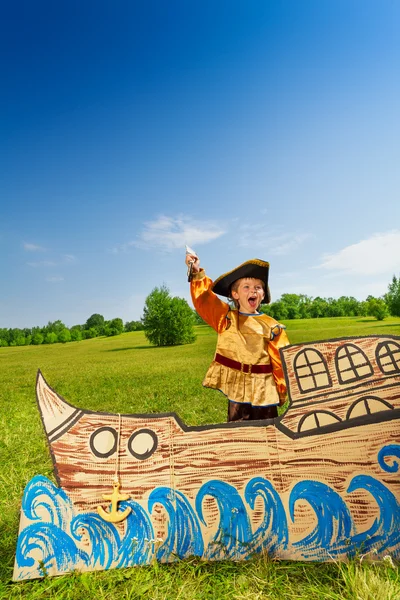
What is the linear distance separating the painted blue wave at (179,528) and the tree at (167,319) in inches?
829

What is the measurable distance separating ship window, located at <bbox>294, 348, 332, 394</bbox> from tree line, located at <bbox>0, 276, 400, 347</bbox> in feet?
63.1

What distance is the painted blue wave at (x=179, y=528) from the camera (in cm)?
224

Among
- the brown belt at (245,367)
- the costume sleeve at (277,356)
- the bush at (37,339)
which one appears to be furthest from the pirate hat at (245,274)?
the bush at (37,339)

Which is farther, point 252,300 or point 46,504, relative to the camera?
point 252,300

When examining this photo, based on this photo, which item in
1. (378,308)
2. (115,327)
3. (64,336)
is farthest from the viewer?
(115,327)

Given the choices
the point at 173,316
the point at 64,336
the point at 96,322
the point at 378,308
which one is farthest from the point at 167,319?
the point at 96,322

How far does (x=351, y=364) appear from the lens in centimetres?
238

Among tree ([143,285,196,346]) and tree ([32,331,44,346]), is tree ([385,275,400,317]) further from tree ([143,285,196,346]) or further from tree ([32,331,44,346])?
tree ([32,331,44,346])

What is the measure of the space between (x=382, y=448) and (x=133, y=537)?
1.62 metres

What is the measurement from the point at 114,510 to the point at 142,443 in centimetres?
42

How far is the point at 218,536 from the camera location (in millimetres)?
2240

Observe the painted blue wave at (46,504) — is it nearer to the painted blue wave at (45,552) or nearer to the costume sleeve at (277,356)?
the painted blue wave at (45,552)

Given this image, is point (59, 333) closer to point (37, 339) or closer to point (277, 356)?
point (37, 339)

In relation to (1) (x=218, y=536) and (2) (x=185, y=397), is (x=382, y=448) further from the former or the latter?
(2) (x=185, y=397)
